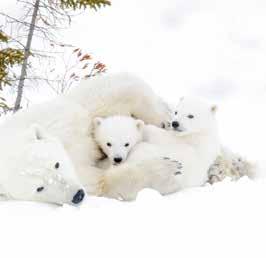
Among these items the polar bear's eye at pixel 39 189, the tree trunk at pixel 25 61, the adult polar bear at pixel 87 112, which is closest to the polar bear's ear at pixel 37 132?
the adult polar bear at pixel 87 112

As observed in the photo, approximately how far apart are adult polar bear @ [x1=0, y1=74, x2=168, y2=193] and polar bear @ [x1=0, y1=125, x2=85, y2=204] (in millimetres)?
319

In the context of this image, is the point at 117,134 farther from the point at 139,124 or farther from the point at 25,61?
the point at 25,61

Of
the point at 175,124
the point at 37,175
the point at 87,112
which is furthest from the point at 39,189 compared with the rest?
the point at 175,124

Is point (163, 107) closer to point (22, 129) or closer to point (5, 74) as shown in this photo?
point (22, 129)

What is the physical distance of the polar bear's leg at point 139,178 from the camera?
3180 millimetres

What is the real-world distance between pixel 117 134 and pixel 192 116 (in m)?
0.56

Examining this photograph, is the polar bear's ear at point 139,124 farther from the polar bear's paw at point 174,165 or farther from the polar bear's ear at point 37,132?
the polar bear's ear at point 37,132

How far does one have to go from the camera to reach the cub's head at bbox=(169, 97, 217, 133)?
3.81 meters

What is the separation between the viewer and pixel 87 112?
3781 mm

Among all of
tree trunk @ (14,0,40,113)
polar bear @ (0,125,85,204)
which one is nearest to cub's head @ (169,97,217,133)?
polar bear @ (0,125,85,204)

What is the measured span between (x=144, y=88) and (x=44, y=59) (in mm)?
5437

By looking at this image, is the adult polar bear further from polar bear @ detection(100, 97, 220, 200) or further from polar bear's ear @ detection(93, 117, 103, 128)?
polar bear @ detection(100, 97, 220, 200)

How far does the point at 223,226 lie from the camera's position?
207 cm

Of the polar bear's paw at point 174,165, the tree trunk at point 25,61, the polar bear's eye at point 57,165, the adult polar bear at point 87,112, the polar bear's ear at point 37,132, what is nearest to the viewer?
the polar bear's eye at point 57,165
